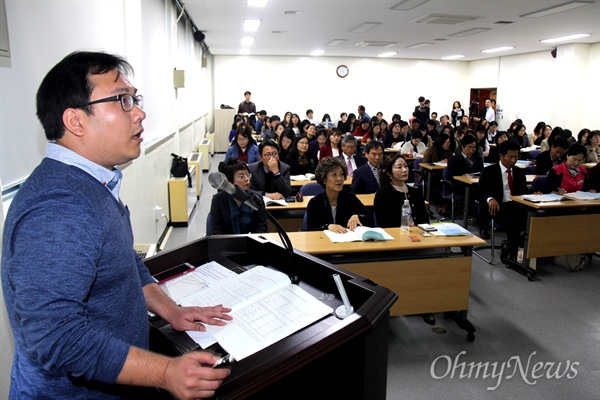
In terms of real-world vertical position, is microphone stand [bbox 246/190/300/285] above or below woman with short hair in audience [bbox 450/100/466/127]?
below

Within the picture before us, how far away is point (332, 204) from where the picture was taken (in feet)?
11.2

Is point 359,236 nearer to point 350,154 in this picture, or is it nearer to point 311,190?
point 311,190

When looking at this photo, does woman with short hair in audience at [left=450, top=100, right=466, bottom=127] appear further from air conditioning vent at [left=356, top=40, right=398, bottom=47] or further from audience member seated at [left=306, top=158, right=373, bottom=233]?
audience member seated at [left=306, top=158, right=373, bottom=233]

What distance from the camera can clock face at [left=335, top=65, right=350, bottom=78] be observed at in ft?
50.9

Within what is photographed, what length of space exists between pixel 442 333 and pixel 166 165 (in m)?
4.04

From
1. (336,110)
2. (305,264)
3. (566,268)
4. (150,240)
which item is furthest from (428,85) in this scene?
(305,264)

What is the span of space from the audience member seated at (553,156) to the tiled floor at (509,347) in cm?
241

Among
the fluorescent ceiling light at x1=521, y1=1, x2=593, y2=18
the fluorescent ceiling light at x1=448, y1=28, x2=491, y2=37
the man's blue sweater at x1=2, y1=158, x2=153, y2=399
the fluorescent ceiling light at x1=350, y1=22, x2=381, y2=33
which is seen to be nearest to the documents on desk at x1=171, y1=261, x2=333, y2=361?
the man's blue sweater at x1=2, y1=158, x2=153, y2=399

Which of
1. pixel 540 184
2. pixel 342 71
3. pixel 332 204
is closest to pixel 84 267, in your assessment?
pixel 332 204

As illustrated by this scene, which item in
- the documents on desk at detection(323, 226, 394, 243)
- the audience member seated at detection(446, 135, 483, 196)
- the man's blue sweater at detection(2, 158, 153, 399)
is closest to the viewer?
the man's blue sweater at detection(2, 158, 153, 399)

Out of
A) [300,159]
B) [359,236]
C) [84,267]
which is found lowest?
[359,236]

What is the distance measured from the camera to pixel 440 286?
3.09m

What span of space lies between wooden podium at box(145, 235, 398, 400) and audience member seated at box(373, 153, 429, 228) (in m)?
2.35

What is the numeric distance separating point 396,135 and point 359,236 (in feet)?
23.6
